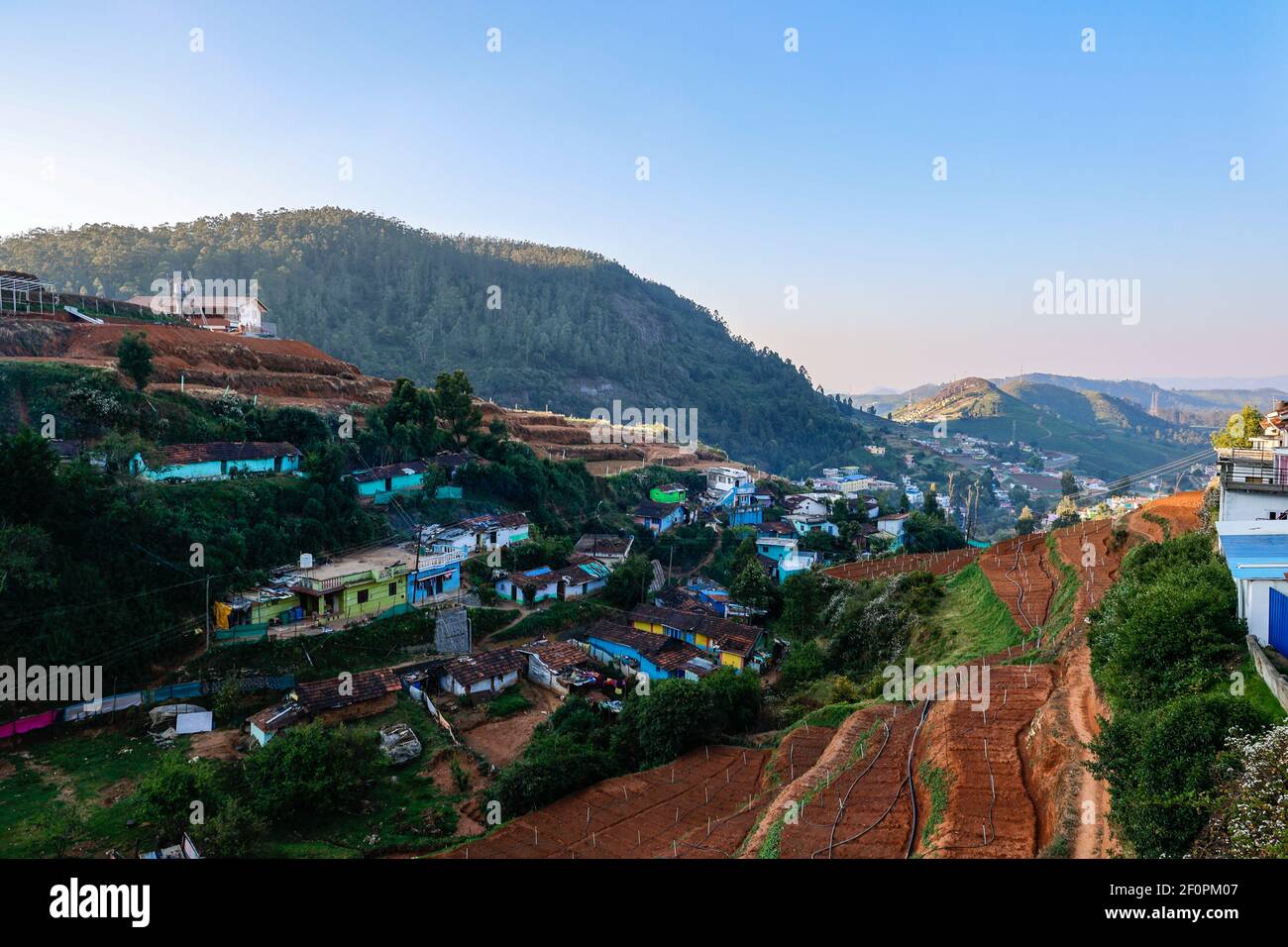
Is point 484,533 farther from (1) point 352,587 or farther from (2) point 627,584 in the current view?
(1) point 352,587

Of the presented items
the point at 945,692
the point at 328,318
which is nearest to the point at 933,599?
the point at 945,692

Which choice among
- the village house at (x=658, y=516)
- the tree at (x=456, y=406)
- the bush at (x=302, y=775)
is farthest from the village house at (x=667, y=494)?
the bush at (x=302, y=775)

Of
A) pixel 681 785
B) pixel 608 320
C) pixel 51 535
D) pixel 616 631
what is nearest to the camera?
pixel 681 785

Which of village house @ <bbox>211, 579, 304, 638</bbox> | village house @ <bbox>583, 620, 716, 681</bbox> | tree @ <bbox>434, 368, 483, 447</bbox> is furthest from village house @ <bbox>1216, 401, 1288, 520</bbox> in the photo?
tree @ <bbox>434, 368, 483, 447</bbox>

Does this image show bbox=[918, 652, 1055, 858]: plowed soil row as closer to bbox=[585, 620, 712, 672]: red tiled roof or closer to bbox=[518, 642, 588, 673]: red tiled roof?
bbox=[585, 620, 712, 672]: red tiled roof

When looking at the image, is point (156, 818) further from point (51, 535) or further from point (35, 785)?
point (51, 535)

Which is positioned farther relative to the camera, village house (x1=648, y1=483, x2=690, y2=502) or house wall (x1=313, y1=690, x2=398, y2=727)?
village house (x1=648, y1=483, x2=690, y2=502)
